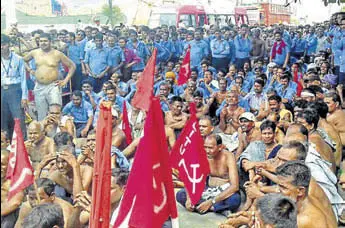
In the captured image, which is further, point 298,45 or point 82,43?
point 298,45

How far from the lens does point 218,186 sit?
4.88 m

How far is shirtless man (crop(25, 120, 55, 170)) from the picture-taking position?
5.08 metres

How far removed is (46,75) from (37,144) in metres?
2.09

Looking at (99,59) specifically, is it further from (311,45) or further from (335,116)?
(311,45)

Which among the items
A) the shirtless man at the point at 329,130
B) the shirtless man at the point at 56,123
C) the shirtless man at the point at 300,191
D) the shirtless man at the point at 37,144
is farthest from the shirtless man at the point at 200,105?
the shirtless man at the point at 300,191

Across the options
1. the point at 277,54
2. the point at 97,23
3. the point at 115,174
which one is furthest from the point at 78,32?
the point at 115,174

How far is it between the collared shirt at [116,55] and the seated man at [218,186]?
180 inches

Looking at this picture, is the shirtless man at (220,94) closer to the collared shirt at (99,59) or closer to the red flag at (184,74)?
the red flag at (184,74)

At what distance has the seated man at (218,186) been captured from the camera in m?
4.72

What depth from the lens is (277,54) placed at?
1207cm

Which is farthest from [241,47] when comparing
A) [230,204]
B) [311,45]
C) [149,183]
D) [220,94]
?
[149,183]

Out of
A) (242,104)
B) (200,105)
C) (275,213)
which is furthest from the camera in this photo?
(200,105)

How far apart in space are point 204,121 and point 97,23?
20.7 ft

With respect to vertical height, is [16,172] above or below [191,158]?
above
